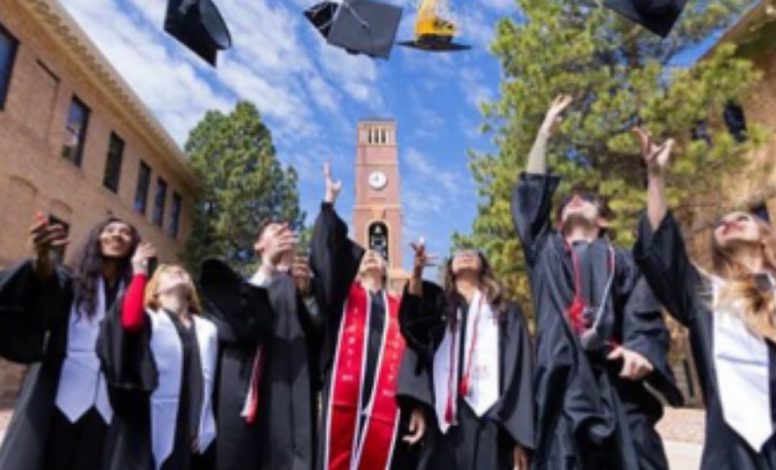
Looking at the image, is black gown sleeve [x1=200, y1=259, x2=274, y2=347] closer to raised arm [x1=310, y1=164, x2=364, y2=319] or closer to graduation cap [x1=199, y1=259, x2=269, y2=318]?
graduation cap [x1=199, y1=259, x2=269, y2=318]

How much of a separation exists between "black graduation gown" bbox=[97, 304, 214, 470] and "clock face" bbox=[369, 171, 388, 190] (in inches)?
1400

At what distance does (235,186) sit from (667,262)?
61.2ft

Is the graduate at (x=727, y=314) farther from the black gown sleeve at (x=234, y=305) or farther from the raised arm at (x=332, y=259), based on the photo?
the black gown sleeve at (x=234, y=305)

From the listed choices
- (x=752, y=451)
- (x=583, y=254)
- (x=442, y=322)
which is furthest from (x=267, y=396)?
(x=752, y=451)

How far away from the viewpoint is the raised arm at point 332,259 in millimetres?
2801

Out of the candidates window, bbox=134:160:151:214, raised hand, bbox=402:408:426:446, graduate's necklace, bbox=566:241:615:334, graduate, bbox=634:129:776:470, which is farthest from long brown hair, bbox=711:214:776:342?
window, bbox=134:160:151:214

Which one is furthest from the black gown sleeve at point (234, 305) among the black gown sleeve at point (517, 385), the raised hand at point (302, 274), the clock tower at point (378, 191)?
the clock tower at point (378, 191)

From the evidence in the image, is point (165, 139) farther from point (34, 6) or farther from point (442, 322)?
point (442, 322)

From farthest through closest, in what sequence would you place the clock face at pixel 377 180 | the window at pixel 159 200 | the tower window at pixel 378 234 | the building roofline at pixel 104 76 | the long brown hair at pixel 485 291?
the clock face at pixel 377 180 → the tower window at pixel 378 234 → the window at pixel 159 200 → the building roofline at pixel 104 76 → the long brown hair at pixel 485 291

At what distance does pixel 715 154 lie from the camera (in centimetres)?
916

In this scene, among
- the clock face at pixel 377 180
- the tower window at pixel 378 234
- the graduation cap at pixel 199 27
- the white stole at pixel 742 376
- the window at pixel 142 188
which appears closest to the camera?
the white stole at pixel 742 376

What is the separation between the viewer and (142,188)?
16.8 metres

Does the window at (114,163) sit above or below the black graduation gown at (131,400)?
above

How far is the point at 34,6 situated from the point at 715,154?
530 inches
